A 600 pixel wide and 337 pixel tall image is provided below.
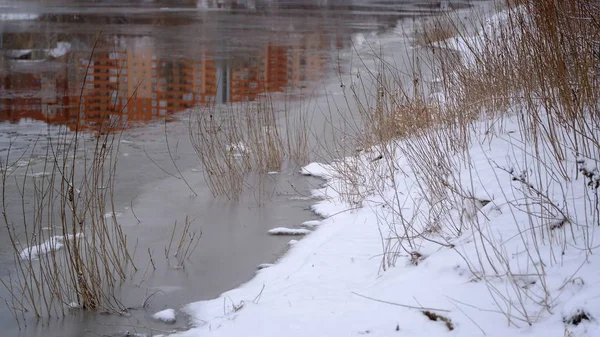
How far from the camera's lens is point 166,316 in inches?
181

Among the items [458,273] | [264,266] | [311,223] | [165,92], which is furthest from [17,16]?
[458,273]

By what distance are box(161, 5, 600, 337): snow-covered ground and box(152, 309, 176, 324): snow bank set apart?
0.12m

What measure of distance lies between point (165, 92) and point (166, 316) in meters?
8.41

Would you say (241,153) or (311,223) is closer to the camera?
(311,223)

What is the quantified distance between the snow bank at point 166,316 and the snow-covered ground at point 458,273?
A: 0.12 metres

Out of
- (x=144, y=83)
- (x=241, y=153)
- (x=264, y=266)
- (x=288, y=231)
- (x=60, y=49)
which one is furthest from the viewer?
(x=60, y=49)

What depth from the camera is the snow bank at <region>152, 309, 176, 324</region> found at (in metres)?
4.57

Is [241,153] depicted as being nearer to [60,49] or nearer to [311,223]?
[311,223]

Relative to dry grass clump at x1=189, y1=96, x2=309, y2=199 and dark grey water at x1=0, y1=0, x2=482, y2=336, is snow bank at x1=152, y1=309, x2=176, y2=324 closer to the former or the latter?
dark grey water at x1=0, y1=0, x2=482, y2=336

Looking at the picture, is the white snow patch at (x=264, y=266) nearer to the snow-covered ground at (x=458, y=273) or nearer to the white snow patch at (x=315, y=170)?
the snow-covered ground at (x=458, y=273)

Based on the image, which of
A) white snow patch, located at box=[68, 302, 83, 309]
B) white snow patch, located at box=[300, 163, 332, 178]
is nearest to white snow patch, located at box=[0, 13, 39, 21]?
white snow patch, located at box=[300, 163, 332, 178]

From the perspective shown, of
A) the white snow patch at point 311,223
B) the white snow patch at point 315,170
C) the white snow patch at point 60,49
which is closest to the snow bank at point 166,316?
the white snow patch at point 311,223

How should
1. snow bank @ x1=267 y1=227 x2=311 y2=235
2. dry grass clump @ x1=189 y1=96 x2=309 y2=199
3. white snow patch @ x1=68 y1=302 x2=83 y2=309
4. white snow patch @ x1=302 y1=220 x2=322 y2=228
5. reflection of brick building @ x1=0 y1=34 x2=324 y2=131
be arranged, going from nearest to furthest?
white snow patch @ x1=68 y1=302 x2=83 y2=309 → snow bank @ x1=267 y1=227 x2=311 y2=235 → white snow patch @ x1=302 y1=220 x2=322 y2=228 → dry grass clump @ x1=189 y1=96 x2=309 y2=199 → reflection of brick building @ x1=0 y1=34 x2=324 y2=131

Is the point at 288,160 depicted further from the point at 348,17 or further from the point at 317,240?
the point at 348,17
